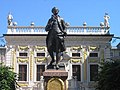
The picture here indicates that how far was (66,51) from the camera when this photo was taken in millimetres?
44188

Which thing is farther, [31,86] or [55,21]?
[31,86]

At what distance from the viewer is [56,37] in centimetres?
1730

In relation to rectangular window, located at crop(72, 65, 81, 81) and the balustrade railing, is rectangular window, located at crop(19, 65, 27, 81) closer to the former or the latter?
the balustrade railing

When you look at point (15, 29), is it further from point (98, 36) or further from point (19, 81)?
point (98, 36)

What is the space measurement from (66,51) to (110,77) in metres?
14.9

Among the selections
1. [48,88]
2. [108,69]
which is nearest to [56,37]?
[48,88]

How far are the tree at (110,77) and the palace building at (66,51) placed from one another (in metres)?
12.7

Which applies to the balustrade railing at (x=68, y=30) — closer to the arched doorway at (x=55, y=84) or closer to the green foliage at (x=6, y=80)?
the green foliage at (x=6, y=80)

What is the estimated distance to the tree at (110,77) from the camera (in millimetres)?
29234

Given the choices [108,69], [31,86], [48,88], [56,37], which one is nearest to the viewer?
[48,88]

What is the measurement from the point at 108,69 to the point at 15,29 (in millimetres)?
16858

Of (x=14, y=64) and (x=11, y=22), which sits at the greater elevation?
(x=11, y=22)

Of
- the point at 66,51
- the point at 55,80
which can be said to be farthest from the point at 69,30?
the point at 55,80

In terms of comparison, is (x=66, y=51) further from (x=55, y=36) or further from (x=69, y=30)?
(x=55, y=36)
